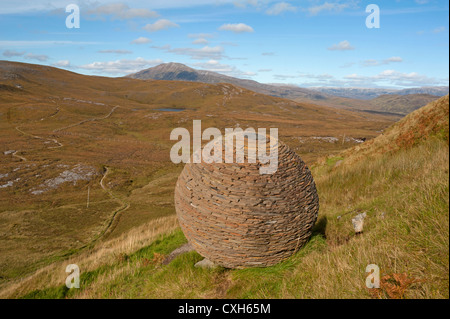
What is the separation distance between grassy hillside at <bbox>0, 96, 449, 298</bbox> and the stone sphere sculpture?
1.55ft

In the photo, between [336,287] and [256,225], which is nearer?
[336,287]

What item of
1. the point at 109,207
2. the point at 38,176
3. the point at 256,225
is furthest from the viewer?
the point at 38,176

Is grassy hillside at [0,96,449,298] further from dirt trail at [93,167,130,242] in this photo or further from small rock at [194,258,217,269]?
dirt trail at [93,167,130,242]

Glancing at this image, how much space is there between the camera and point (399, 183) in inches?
396

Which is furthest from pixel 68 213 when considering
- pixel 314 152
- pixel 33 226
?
pixel 314 152

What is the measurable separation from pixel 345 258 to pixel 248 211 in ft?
7.89

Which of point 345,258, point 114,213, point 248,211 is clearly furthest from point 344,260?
point 114,213

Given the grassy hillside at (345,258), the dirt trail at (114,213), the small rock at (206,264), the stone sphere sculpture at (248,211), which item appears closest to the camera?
the grassy hillside at (345,258)

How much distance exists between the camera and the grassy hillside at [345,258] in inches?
169

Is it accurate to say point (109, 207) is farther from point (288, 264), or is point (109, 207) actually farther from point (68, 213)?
point (288, 264)

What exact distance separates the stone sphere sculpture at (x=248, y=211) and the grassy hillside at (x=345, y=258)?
47cm

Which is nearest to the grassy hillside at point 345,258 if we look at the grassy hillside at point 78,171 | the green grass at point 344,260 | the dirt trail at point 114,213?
the green grass at point 344,260

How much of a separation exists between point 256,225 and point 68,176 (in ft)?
141

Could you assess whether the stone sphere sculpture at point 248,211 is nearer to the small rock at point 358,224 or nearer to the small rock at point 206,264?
the small rock at point 206,264
